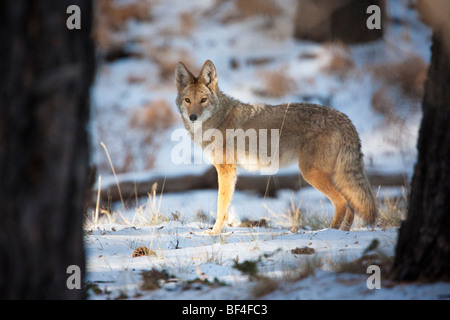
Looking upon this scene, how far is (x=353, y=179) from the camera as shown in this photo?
520 centimetres

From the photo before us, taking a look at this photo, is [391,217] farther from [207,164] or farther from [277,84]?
[277,84]

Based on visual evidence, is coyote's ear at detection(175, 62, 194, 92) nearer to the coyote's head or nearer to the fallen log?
the coyote's head

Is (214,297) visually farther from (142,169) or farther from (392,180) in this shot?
(142,169)

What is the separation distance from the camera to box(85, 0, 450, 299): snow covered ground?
9.21ft

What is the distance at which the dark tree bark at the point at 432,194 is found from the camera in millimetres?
2377

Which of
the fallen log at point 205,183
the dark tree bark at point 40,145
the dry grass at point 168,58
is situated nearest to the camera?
the dark tree bark at point 40,145

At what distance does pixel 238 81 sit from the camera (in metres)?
14.1

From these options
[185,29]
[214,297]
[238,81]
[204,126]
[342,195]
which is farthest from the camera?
[185,29]

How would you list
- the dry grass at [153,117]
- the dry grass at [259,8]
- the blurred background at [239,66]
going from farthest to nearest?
the dry grass at [259,8], the dry grass at [153,117], the blurred background at [239,66]

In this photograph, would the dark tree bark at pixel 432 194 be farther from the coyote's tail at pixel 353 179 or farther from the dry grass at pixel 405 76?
the dry grass at pixel 405 76

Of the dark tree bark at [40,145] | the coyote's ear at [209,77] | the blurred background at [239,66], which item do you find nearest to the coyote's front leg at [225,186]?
the coyote's ear at [209,77]

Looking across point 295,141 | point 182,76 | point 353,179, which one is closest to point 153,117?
point 182,76

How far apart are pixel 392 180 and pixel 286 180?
A: 187 centimetres
